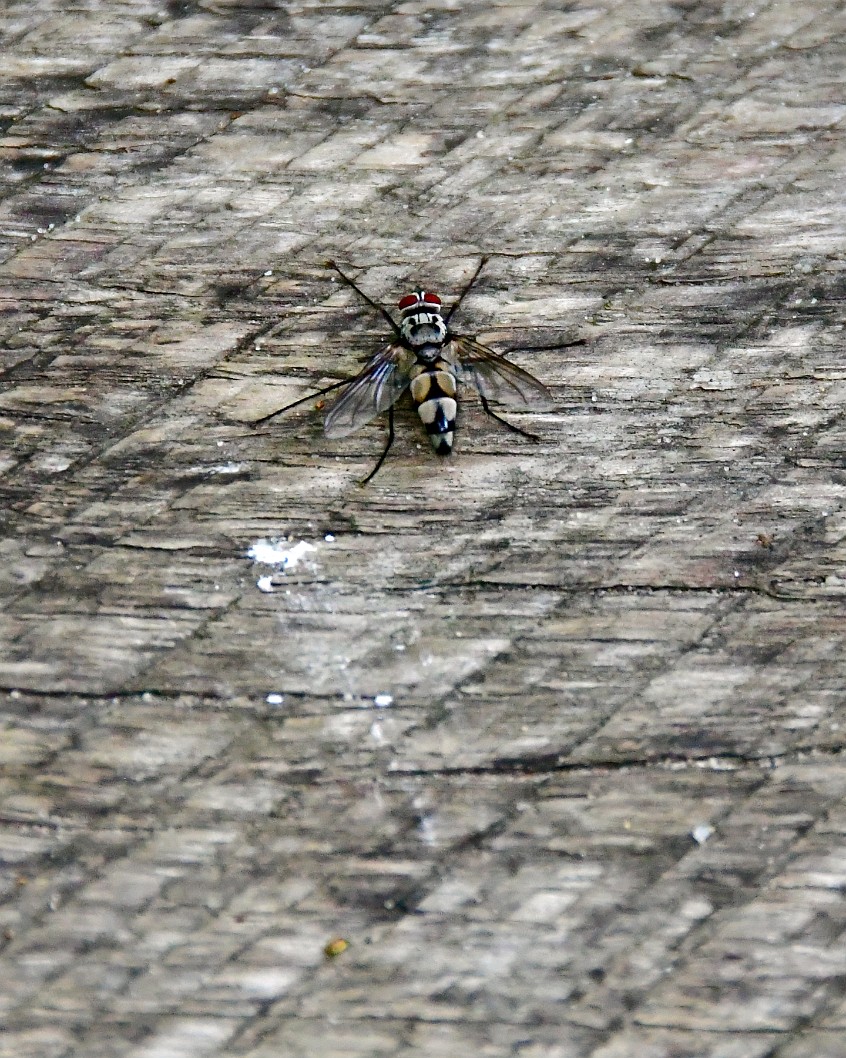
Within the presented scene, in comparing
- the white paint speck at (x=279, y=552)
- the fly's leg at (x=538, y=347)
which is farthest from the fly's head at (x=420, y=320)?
the white paint speck at (x=279, y=552)

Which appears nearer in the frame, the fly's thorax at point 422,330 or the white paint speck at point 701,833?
the white paint speck at point 701,833

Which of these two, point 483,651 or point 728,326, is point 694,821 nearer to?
point 483,651

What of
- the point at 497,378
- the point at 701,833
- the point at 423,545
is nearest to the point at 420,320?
the point at 497,378

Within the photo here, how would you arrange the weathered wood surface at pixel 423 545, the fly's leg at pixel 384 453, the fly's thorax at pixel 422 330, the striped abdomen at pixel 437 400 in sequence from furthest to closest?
the fly's thorax at pixel 422 330 → the striped abdomen at pixel 437 400 → the fly's leg at pixel 384 453 → the weathered wood surface at pixel 423 545

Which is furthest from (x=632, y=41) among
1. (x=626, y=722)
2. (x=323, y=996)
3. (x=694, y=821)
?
(x=323, y=996)

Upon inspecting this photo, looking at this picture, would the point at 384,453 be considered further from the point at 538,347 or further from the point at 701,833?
the point at 701,833

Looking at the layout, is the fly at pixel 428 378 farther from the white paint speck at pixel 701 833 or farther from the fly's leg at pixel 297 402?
the white paint speck at pixel 701 833

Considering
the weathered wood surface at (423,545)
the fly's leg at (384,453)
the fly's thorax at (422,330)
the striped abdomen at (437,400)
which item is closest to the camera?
the weathered wood surface at (423,545)
